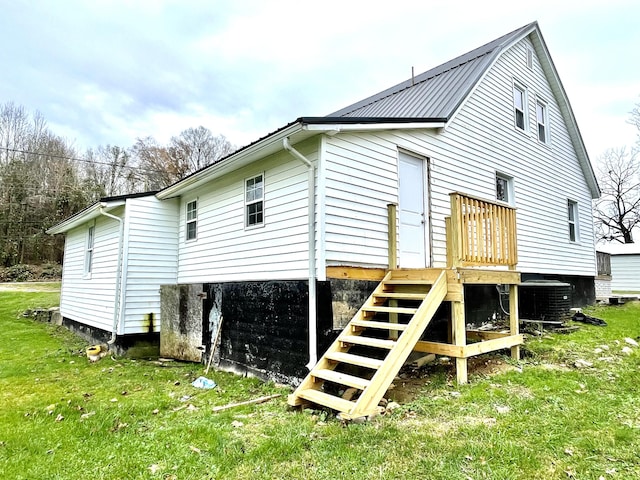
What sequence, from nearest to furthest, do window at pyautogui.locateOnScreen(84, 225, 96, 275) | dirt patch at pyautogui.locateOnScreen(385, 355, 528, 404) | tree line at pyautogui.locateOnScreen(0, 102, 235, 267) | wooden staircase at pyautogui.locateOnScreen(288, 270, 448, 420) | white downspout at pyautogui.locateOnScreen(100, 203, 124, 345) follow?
wooden staircase at pyautogui.locateOnScreen(288, 270, 448, 420)
dirt patch at pyautogui.locateOnScreen(385, 355, 528, 404)
white downspout at pyautogui.locateOnScreen(100, 203, 124, 345)
window at pyautogui.locateOnScreen(84, 225, 96, 275)
tree line at pyautogui.locateOnScreen(0, 102, 235, 267)

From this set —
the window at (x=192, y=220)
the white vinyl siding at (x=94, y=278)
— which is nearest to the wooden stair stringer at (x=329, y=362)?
the window at (x=192, y=220)

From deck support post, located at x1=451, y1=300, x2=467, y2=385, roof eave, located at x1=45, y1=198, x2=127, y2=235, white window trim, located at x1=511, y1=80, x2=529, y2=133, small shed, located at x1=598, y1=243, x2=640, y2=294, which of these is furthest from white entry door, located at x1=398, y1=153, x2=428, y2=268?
small shed, located at x1=598, y1=243, x2=640, y2=294

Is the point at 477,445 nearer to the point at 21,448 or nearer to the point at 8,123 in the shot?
the point at 21,448

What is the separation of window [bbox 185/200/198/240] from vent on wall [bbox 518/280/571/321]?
6977 millimetres

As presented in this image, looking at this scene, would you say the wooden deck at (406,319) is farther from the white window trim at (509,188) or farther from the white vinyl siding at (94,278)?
the white vinyl siding at (94,278)

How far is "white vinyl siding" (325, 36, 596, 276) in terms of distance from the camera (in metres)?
5.32

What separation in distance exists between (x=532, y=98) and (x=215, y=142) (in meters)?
23.0

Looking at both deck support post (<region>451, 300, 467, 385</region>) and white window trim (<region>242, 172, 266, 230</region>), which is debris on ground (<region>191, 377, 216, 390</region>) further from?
deck support post (<region>451, 300, 467, 385</region>)

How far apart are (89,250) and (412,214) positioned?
8.77 m

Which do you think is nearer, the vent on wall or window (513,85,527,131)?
the vent on wall

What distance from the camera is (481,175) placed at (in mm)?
8289

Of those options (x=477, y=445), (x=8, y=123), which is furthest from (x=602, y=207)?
(x=8, y=123)

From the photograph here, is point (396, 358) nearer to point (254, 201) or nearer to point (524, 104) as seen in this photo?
point (254, 201)

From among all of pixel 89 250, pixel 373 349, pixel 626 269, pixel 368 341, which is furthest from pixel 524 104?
pixel 626 269
